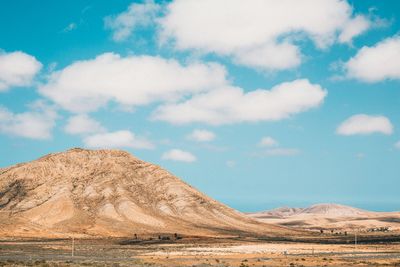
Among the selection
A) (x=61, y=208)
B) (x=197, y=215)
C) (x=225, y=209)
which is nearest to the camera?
(x=61, y=208)

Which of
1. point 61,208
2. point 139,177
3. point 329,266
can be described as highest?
point 139,177

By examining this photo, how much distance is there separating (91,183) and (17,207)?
Result: 26820mm

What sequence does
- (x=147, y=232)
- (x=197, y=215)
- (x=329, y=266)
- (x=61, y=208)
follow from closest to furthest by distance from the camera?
(x=329, y=266)
(x=147, y=232)
(x=61, y=208)
(x=197, y=215)

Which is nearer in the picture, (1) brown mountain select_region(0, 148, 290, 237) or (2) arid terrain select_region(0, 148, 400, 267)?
(2) arid terrain select_region(0, 148, 400, 267)

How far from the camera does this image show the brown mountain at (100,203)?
14988 centimetres

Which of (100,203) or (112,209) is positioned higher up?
(100,203)

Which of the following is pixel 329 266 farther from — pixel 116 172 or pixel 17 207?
pixel 116 172

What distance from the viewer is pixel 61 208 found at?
162 meters

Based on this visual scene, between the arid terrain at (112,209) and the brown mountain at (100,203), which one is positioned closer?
the arid terrain at (112,209)

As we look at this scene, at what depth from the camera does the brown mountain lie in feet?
492

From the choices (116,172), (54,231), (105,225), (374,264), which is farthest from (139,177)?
(374,264)

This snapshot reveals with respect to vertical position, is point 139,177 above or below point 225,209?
above

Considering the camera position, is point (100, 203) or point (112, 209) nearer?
point (112, 209)

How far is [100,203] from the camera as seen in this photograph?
6708 inches
